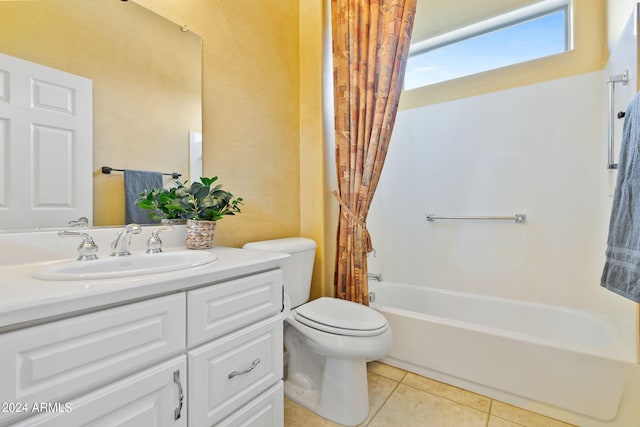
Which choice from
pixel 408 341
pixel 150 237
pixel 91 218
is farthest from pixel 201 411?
pixel 408 341

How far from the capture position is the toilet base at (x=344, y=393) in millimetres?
1354

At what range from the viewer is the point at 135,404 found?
0.68 metres

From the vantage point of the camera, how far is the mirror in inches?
38.7

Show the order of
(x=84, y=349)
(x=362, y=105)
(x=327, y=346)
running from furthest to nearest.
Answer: (x=362, y=105)
(x=327, y=346)
(x=84, y=349)

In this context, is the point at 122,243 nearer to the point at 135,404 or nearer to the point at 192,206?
the point at 192,206

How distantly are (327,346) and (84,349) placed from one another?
94 cm

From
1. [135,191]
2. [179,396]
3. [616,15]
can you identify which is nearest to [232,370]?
[179,396]

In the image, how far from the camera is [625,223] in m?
1.13

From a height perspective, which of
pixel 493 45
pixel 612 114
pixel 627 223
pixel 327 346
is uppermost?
pixel 493 45

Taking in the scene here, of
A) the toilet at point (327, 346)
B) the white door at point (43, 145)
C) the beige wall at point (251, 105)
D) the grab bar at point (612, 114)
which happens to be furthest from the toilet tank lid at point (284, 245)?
the grab bar at point (612, 114)

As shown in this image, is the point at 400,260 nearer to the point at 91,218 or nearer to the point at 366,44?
the point at 366,44

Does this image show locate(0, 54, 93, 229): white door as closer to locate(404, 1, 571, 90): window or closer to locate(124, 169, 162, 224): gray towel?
locate(124, 169, 162, 224): gray towel

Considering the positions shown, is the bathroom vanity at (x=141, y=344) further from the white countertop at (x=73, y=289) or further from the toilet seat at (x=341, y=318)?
the toilet seat at (x=341, y=318)

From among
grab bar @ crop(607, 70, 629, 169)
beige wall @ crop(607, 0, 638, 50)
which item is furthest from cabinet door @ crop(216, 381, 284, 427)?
beige wall @ crop(607, 0, 638, 50)
